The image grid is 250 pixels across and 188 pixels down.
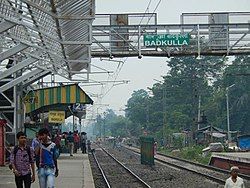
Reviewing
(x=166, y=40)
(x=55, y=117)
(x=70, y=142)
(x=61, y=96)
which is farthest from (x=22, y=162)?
(x=70, y=142)

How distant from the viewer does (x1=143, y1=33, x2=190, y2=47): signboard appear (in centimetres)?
2627

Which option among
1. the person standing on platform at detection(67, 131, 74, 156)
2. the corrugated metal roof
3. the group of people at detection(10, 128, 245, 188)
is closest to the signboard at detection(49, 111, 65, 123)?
the corrugated metal roof

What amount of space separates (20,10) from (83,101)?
13248mm

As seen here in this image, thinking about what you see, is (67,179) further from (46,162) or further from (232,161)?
(232,161)

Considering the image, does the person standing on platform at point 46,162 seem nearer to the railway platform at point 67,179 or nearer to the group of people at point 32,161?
the group of people at point 32,161

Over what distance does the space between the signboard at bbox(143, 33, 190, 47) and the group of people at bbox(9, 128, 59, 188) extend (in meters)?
15.6

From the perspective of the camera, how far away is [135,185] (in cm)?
2122

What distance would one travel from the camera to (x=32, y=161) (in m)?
11.0

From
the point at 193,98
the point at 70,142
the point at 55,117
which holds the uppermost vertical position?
the point at 193,98

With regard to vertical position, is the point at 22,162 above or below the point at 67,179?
above

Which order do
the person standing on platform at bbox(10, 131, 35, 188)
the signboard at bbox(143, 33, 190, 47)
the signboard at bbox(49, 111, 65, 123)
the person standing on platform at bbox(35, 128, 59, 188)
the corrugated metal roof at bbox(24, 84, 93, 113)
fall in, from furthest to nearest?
the signboard at bbox(49, 111, 65, 123) < the corrugated metal roof at bbox(24, 84, 93, 113) < the signboard at bbox(143, 33, 190, 47) < the person standing on platform at bbox(35, 128, 59, 188) < the person standing on platform at bbox(10, 131, 35, 188)

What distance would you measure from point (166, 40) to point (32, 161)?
16.1 metres

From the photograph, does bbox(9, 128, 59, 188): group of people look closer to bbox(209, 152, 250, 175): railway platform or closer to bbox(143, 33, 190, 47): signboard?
bbox(209, 152, 250, 175): railway platform

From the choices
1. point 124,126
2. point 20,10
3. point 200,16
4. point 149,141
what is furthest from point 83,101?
point 124,126
